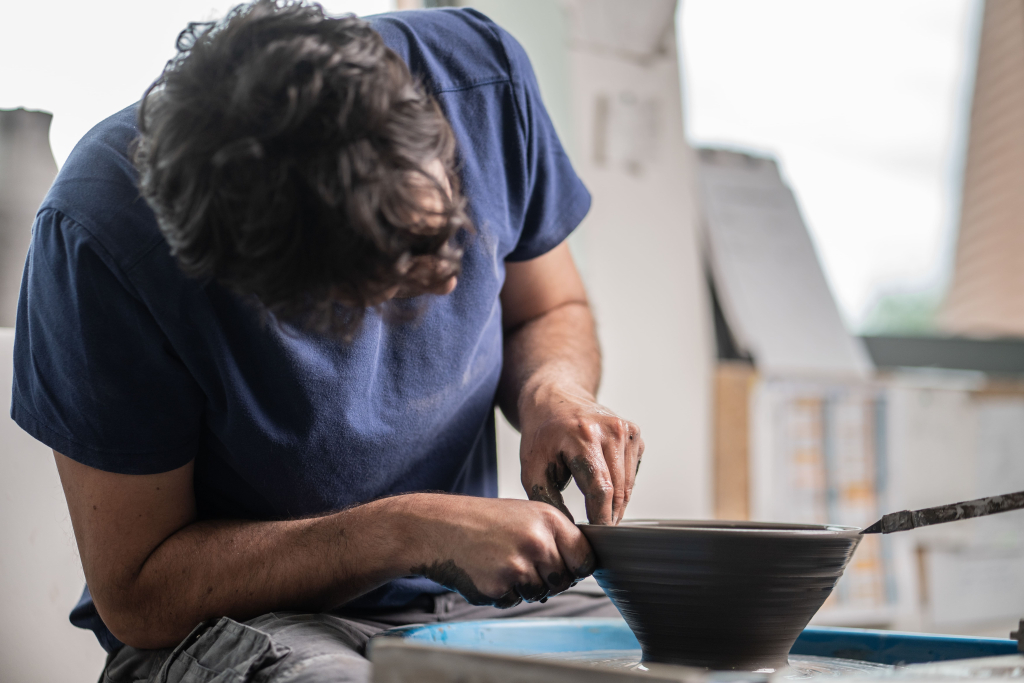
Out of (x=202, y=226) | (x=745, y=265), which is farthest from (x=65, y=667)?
(x=745, y=265)

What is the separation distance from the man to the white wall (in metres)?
0.12

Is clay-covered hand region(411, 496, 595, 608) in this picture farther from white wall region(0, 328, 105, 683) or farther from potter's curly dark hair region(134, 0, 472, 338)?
white wall region(0, 328, 105, 683)

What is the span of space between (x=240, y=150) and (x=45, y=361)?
38cm

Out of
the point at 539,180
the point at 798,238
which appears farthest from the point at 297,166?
the point at 798,238

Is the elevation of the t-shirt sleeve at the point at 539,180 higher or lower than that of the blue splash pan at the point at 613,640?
higher

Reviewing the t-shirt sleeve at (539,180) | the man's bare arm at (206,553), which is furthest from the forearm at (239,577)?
the t-shirt sleeve at (539,180)

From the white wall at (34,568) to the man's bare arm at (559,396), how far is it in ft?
2.08

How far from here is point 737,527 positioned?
928 millimetres

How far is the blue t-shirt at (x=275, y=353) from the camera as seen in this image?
2.85 feet

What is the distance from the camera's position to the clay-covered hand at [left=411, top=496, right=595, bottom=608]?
770 millimetres

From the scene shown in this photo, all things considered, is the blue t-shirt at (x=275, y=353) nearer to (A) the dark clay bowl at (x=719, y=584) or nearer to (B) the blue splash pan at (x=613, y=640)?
(B) the blue splash pan at (x=613, y=640)

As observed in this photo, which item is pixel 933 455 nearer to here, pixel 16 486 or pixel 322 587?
pixel 322 587

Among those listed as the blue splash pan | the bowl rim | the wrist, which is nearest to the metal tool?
the bowl rim

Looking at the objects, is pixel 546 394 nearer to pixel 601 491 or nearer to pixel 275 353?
pixel 601 491
